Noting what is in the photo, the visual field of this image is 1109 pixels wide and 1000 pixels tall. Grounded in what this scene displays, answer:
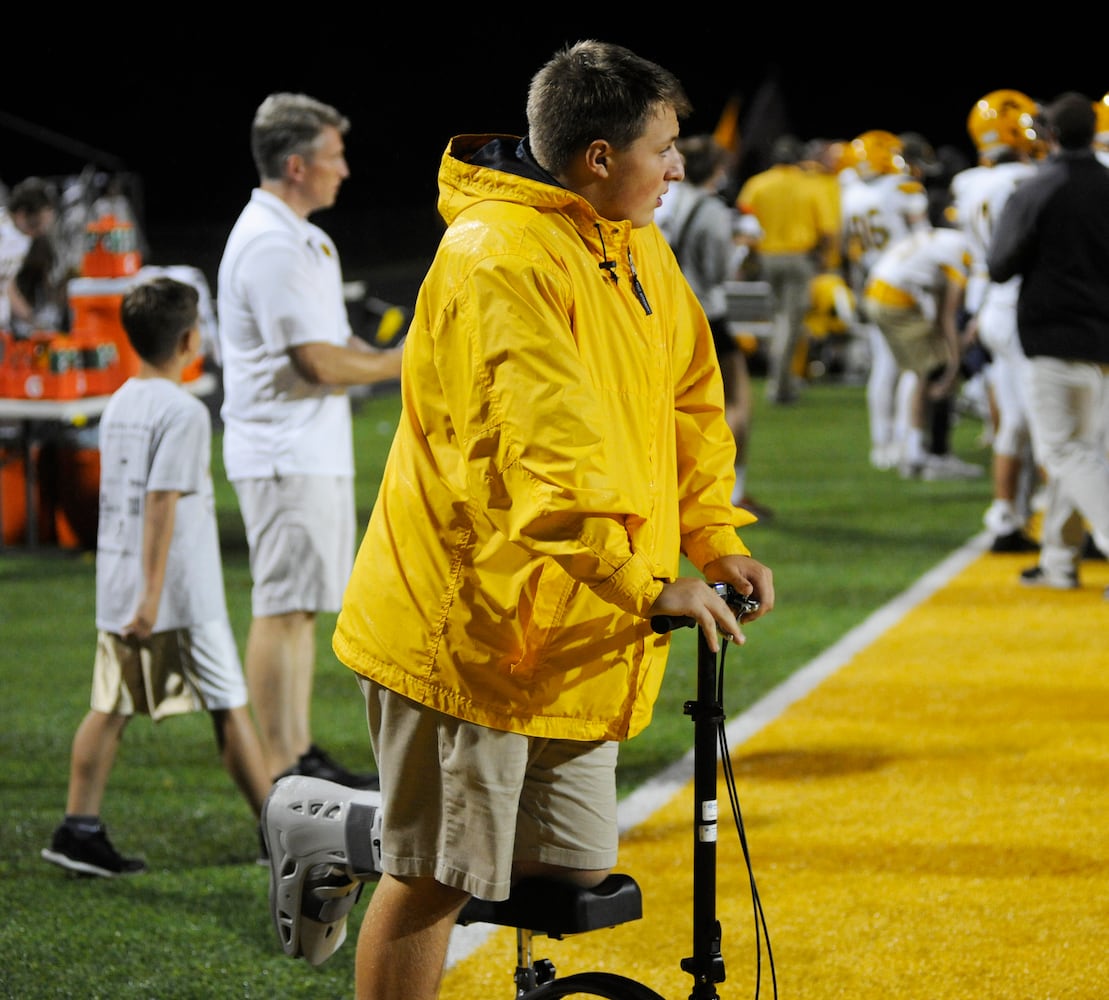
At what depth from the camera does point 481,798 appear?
2871 millimetres

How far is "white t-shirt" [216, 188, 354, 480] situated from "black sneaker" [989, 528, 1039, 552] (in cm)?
565

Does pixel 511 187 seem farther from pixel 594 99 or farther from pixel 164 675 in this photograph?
pixel 164 675

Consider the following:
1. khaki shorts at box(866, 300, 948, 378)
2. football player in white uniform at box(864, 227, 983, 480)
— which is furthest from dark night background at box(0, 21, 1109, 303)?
khaki shorts at box(866, 300, 948, 378)

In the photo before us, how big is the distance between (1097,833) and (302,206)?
3055 millimetres

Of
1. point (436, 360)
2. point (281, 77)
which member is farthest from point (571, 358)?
point (281, 77)

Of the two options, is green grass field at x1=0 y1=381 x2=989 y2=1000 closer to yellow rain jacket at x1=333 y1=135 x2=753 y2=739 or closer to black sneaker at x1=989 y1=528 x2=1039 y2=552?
black sneaker at x1=989 y1=528 x2=1039 y2=552

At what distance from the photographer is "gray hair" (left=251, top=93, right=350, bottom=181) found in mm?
5156

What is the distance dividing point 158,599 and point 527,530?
7.57 feet

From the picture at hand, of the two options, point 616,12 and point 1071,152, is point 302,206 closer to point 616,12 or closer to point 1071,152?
point 1071,152

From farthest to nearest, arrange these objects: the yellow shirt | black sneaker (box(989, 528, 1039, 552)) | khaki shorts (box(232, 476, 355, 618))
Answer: the yellow shirt → black sneaker (box(989, 528, 1039, 552)) → khaki shorts (box(232, 476, 355, 618))

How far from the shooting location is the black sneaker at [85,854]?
4785 millimetres

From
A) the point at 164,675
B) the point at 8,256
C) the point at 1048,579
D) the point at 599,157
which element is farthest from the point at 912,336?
the point at 599,157

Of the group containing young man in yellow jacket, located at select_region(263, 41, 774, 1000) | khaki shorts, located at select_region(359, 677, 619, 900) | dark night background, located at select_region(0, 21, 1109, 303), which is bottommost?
khaki shorts, located at select_region(359, 677, 619, 900)

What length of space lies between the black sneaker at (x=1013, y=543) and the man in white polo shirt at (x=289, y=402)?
5605 millimetres
